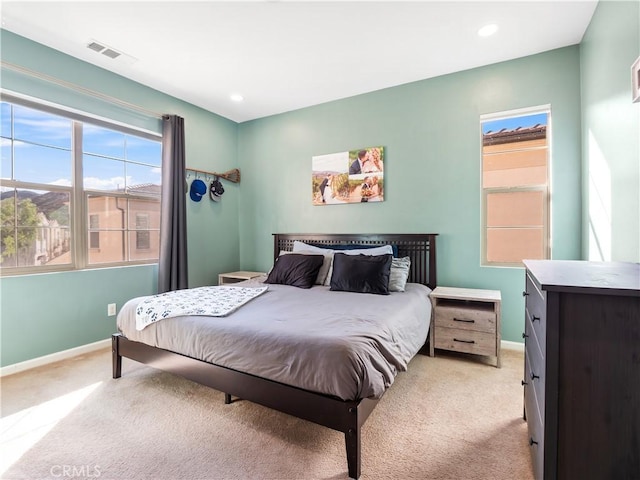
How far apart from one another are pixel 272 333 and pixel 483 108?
292cm

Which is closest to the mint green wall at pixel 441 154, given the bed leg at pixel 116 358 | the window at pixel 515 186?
the window at pixel 515 186

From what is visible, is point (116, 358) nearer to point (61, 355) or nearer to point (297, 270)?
point (61, 355)

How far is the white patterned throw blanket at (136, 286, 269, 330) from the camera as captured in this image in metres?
2.09

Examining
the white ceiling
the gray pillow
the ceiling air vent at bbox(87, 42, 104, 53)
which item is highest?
the white ceiling

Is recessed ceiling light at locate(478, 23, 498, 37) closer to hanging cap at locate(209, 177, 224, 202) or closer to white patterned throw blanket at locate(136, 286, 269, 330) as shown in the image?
white patterned throw blanket at locate(136, 286, 269, 330)

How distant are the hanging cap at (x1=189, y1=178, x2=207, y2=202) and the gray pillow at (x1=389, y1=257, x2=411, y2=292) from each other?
8.25ft

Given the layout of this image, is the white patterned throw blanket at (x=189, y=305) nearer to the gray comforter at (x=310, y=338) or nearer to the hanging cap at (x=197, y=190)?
the gray comforter at (x=310, y=338)

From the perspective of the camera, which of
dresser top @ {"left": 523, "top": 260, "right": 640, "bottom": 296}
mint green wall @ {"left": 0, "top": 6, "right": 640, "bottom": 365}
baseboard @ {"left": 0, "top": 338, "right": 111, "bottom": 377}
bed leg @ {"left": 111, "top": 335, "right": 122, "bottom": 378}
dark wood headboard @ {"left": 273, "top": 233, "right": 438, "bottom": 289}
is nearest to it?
dresser top @ {"left": 523, "top": 260, "right": 640, "bottom": 296}

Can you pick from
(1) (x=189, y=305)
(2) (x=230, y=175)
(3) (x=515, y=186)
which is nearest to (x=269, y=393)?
(1) (x=189, y=305)

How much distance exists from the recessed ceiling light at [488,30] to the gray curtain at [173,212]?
3103 mm

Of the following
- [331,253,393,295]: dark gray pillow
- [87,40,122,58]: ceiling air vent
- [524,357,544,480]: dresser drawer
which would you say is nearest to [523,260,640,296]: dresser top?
[524,357,544,480]: dresser drawer

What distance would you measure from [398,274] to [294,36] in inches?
88.4

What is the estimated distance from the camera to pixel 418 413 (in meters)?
1.96

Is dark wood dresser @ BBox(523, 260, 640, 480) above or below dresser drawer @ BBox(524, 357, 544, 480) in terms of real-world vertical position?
above
